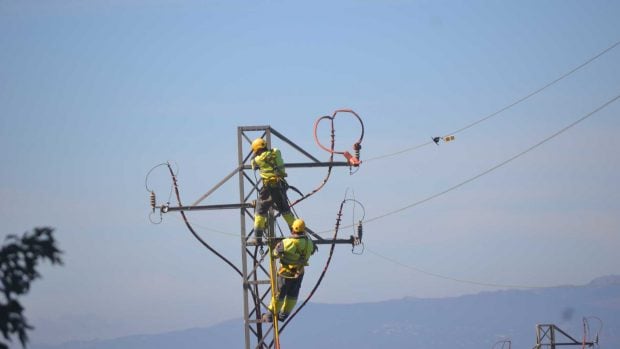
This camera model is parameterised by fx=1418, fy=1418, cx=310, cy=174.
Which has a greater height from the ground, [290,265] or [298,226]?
[298,226]

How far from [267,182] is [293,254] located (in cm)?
188

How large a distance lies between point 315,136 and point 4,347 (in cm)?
2102

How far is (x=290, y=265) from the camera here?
33.6 meters

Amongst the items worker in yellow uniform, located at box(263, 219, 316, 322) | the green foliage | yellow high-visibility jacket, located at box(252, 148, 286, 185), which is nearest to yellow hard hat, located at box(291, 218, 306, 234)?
worker in yellow uniform, located at box(263, 219, 316, 322)

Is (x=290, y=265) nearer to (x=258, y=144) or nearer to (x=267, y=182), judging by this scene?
(x=267, y=182)

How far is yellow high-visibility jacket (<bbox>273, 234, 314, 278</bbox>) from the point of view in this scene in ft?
109

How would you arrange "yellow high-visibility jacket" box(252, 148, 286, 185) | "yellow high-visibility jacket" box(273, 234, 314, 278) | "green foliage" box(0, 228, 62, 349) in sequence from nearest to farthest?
"green foliage" box(0, 228, 62, 349)
"yellow high-visibility jacket" box(273, 234, 314, 278)
"yellow high-visibility jacket" box(252, 148, 286, 185)

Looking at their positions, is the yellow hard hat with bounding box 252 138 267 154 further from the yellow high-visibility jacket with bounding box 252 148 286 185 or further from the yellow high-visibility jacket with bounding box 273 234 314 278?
the yellow high-visibility jacket with bounding box 273 234 314 278

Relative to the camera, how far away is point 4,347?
14.4 m

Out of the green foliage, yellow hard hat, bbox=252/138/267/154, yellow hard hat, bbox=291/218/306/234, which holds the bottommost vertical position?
the green foliage

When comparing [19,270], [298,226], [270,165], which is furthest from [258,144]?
[19,270]

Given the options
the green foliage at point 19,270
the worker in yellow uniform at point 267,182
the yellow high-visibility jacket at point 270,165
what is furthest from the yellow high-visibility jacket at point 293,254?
the green foliage at point 19,270

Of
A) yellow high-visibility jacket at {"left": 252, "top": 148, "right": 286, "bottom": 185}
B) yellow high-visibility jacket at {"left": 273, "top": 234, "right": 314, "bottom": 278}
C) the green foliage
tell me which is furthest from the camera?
yellow high-visibility jacket at {"left": 252, "top": 148, "right": 286, "bottom": 185}

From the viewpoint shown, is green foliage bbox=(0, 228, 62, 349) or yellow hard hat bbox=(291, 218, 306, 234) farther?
yellow hard hat bbox=(291, 218, 306, 234)
